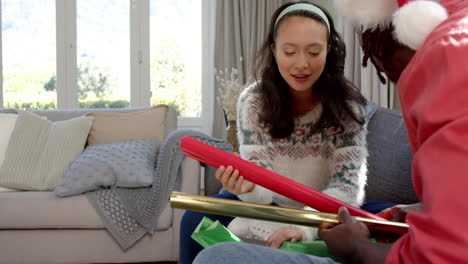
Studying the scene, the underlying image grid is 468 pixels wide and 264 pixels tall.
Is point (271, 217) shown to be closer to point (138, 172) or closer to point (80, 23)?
point (138, 172)

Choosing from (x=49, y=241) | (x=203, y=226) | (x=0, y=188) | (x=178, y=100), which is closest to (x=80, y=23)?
(x=178, y=100)

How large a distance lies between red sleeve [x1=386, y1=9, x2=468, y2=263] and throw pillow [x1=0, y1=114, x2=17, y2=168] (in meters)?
2.79

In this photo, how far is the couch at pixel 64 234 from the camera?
255 centimetres

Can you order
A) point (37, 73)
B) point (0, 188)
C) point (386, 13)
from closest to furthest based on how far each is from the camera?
point (386, 13), point (0, 188), point (37, 73)

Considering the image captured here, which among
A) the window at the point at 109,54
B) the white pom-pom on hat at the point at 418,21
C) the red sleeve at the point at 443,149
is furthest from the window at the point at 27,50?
the red sleeve at the point at 443,149

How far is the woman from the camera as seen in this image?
1401mm

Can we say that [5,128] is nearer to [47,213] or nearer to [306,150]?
[47,213]

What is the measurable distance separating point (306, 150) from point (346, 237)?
85 centimetres

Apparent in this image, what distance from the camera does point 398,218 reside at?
97 centimetres

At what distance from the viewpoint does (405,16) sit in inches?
25.0

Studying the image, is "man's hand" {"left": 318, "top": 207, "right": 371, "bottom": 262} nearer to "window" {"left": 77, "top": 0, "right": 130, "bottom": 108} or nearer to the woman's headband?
the woman's headband

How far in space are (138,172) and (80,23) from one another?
106 inches

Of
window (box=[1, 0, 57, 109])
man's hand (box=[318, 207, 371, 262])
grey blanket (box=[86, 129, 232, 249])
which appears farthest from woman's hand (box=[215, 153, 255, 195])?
window (box=[1, 0, 57, 109])

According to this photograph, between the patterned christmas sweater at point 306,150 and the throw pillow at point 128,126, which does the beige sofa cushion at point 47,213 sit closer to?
the throw pillow at point 128,126
